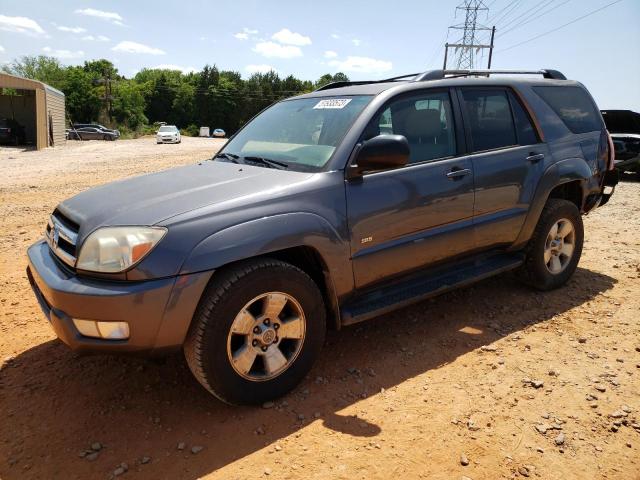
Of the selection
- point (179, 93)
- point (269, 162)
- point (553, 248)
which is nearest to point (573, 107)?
point (553, 248)

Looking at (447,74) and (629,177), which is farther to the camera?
(629,177)

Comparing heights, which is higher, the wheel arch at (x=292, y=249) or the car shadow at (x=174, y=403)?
the wheel arch at (x=292, y=249)

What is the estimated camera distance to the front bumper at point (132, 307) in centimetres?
228

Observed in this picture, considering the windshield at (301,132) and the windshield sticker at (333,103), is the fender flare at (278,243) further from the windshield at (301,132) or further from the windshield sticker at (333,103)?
the windshield sticker at (333,103)

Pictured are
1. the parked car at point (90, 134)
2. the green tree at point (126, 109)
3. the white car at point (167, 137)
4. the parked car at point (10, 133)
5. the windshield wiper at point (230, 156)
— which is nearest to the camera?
the windshield wiper at point (230, 156)

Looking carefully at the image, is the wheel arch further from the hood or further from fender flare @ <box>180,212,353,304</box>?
the hood

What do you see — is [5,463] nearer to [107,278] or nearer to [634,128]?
[107,278]

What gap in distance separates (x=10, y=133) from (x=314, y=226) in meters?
27.8

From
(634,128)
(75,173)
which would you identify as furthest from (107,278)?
(634,128)

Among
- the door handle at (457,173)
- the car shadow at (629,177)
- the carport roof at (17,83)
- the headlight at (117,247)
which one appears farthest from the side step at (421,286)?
the carport roof at (17,83)

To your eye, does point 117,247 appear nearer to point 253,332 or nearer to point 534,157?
point 253,332

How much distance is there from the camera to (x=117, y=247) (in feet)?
7.73

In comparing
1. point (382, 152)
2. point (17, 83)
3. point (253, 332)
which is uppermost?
point (17, 83)

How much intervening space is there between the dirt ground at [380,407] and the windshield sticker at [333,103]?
1.72 metres
